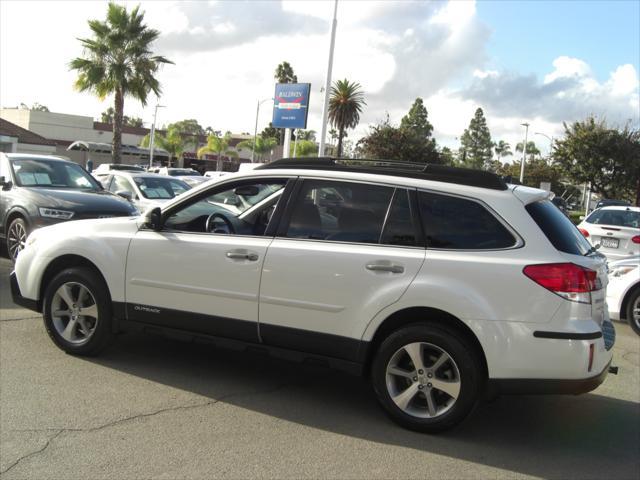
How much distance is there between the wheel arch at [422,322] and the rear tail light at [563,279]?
54cm

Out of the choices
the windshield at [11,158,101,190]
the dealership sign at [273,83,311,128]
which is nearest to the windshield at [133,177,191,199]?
the windshield at [11,158,101,190]

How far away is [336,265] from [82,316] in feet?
7.79

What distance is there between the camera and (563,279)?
12.4 ft

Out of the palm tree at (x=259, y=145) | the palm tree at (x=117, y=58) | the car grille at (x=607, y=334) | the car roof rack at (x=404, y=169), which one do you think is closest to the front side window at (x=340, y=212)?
the car roof rack at (x=404, y=169)

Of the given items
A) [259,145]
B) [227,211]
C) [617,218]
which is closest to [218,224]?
[227,211]

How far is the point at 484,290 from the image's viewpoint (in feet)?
12.7

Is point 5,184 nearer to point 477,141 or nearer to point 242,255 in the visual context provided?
point 242,255

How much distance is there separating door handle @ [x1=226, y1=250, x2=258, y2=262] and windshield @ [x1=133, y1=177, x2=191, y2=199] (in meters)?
8.75

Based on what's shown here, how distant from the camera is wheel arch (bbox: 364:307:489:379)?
3.96 meters

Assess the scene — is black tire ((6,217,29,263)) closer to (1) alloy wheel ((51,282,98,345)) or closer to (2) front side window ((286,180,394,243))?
(1) alloy wheel ((51,282,98,345))

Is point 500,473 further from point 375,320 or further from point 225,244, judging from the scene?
point 225,244

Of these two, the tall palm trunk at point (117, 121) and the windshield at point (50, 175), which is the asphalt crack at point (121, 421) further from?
the tall palm trunk at point (117, 121)

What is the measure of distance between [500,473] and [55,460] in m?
2.59

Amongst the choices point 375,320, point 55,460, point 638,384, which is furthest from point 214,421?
point 638,384
